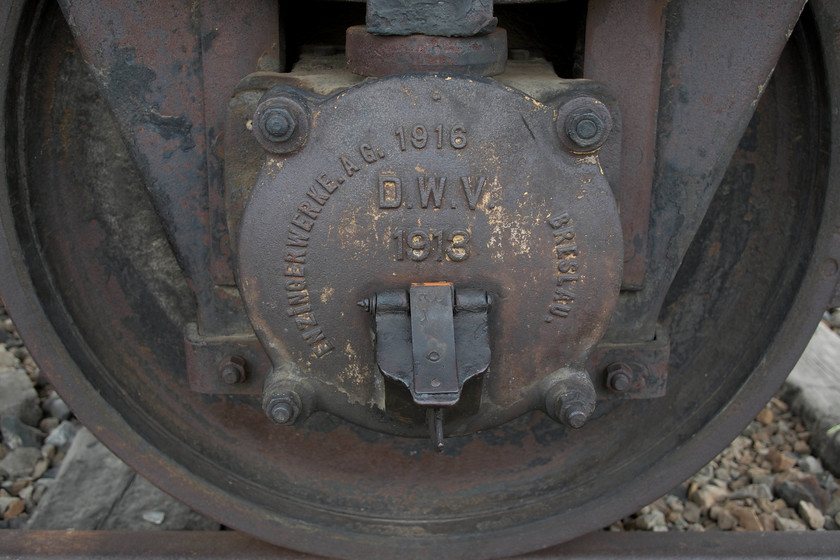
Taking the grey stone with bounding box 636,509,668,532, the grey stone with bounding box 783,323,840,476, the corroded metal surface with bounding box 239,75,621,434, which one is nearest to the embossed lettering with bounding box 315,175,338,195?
the corroded metal surface with bounding box 239,75,621,434

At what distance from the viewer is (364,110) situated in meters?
1.39

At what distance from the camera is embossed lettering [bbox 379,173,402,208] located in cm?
140

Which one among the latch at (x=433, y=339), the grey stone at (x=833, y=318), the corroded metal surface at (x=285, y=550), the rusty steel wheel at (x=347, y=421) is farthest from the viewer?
the grey stone at (x=833, y=318)

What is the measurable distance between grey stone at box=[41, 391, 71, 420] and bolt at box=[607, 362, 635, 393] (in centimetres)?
171

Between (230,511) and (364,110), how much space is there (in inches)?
33.3

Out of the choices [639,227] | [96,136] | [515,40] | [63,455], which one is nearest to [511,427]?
[639,227]

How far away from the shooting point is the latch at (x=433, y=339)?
1.35 m

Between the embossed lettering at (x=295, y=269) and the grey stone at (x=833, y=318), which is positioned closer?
the embossed lettering at (x=295, y=269)

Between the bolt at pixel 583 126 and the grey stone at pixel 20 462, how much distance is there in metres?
1.83

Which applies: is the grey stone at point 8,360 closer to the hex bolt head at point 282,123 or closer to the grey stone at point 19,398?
the grey stone at point 19,398

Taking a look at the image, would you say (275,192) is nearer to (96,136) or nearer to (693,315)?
(96,136)

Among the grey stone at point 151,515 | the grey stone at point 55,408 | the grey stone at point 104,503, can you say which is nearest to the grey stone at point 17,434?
the grey stone at point 55,408

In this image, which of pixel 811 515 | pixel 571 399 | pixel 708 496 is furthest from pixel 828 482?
pixel 571 399

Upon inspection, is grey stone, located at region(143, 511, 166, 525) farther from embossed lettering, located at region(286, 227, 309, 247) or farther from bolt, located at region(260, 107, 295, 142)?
bolt, located at region(260, 107, 295, 142)
